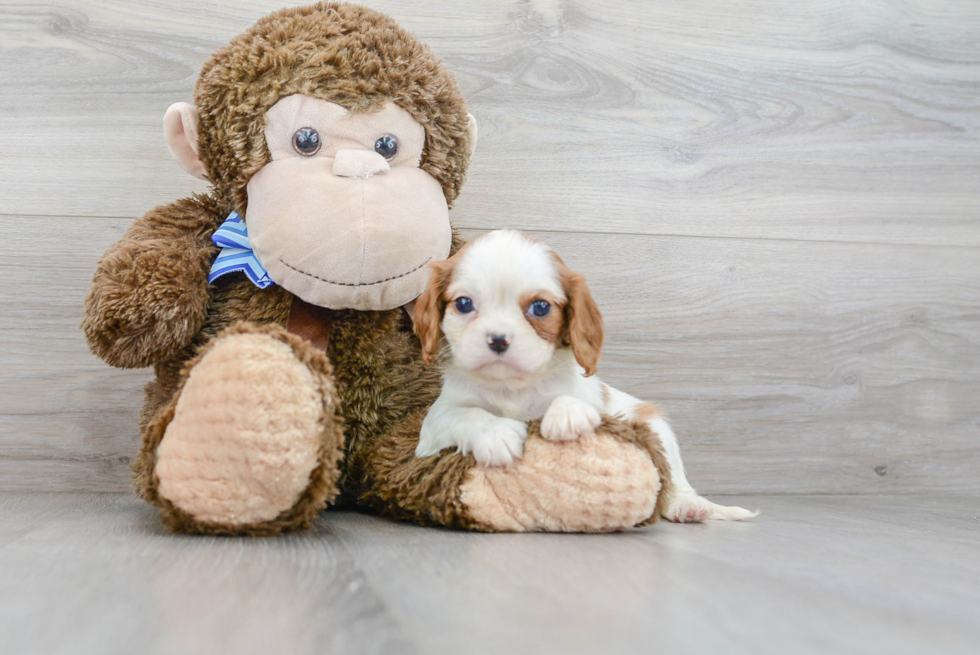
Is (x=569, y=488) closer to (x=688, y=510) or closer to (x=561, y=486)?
(x=561, y=486)

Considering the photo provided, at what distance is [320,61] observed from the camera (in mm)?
1052

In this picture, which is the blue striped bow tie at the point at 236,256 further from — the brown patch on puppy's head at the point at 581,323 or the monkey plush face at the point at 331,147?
the brown patch on puppy's head at the point at 581,323

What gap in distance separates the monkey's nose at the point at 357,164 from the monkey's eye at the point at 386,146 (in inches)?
1.3

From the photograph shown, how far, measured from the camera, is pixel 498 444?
95cm

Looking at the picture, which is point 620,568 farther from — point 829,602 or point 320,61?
point 320,61

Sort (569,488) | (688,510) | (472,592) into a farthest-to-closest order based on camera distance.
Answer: (688,510) → (569,488) → (472,592)

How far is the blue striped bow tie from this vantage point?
109 centimetres

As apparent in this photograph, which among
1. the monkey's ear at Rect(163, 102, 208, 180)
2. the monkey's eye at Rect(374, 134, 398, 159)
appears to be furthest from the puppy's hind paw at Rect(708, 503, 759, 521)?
the monkey's ear at Rect(163, 102, 208, 180)

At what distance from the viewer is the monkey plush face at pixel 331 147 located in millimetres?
1005

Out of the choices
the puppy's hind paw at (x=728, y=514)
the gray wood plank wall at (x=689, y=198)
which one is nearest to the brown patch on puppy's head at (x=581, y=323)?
the puppy's hind paw at (x=728, y=514)

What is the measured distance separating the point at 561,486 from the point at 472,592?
0.96ft

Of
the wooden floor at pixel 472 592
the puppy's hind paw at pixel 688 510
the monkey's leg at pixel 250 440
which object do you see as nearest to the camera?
the wooden floor at pixel 472 592

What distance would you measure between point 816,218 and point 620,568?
3.60 ft

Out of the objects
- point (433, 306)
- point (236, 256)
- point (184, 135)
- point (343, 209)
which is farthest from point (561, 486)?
point (184, 135)
